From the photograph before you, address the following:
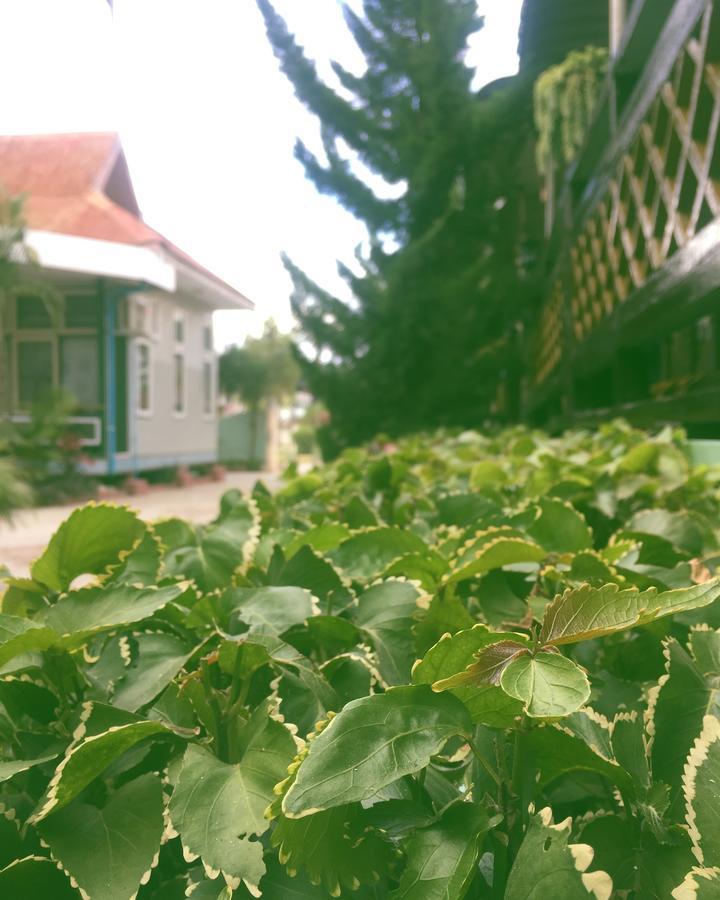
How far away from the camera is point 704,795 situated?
1.55ft

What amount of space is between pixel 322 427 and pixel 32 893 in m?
13.1

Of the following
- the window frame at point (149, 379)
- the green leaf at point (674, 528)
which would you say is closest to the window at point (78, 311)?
the window frame at point (149, 379)

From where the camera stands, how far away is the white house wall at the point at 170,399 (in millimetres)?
17547

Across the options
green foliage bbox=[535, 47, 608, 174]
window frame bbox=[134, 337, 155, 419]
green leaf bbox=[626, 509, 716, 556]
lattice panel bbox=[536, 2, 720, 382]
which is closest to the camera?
green leaf bbox=[626, 509, 716, 556]

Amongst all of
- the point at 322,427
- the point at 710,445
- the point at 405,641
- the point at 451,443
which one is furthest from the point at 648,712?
the point at 322,427

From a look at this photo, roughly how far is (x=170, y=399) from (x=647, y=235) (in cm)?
1667

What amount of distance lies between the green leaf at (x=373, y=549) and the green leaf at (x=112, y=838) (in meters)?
0.42

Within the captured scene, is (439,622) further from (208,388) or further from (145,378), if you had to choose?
(208,388)

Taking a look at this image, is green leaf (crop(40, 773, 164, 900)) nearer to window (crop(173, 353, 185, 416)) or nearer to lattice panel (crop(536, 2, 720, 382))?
lattice panel (crop(536, 2, 720, 382))

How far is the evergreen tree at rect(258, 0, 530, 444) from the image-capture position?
12703 millimetres

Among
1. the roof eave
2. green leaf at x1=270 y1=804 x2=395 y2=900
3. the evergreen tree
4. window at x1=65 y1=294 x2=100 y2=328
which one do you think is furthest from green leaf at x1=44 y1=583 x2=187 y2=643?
window at x1=65 y1=294 x2=100 y2=328

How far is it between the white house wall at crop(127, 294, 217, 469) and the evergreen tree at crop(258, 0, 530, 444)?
531 cm

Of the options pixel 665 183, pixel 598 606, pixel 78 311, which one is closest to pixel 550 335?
pixel 665 183

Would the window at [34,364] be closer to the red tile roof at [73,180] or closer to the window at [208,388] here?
the red tile roof at [73,180]
